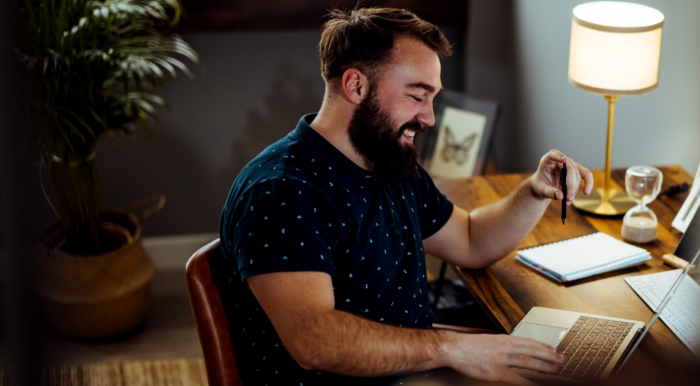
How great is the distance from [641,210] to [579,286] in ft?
1.05

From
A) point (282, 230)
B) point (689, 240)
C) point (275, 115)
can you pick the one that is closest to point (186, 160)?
point (275, 115)

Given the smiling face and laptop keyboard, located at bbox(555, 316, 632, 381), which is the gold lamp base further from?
the smiling face

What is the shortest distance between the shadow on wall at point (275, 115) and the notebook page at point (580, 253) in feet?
5.36

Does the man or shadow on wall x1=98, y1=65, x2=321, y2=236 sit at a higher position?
the man

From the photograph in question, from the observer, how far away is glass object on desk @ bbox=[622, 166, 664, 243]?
143 centimetres

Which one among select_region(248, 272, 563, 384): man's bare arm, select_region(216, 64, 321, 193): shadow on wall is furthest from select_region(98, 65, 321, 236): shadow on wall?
select_region(248, 272, 563, 384): man's bare arm

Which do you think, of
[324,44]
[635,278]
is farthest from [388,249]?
[635,278]

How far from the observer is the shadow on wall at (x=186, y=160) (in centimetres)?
276

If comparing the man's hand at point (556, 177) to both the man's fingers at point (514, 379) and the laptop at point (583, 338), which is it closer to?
the laptop at point (583, 338)

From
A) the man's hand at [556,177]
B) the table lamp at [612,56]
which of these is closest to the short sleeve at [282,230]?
the man's hand at [556,177]

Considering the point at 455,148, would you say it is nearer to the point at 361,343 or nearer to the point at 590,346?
the point at 590,346

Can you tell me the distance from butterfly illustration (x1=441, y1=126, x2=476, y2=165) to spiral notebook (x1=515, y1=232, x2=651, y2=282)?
3.62 feet

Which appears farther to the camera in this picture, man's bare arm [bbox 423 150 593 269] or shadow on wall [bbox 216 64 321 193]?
shadow on wall [bbox 216 64 321 193]

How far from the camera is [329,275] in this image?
0.99m
